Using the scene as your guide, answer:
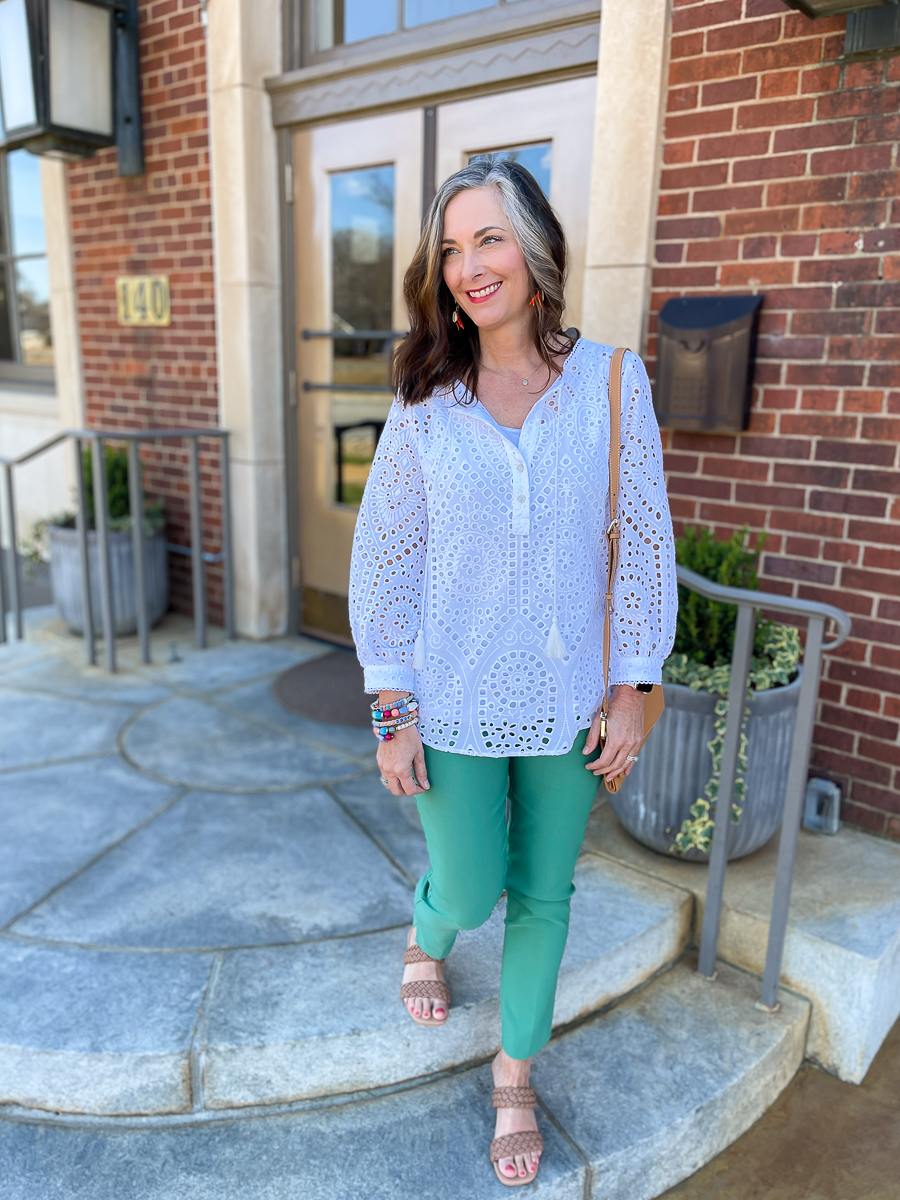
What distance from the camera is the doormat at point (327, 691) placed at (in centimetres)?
382

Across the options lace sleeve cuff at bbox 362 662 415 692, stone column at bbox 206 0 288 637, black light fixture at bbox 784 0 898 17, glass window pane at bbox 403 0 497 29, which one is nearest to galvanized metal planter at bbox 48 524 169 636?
stone column at bbox 206 0 288 637

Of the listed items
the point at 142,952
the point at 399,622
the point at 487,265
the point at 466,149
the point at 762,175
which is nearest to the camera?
the point at 487,265

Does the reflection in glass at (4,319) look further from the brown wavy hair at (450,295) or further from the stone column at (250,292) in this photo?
the brown wavy hair at (450,295)

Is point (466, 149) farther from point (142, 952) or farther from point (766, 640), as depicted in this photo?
point (142, 952)

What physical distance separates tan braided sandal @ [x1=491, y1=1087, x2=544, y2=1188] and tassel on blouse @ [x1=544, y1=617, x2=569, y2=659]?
0.94 metres

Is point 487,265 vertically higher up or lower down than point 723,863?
higher up

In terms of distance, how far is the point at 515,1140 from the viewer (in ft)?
6.01

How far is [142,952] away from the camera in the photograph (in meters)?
2.28

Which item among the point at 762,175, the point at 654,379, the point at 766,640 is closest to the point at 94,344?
the point at 654,379

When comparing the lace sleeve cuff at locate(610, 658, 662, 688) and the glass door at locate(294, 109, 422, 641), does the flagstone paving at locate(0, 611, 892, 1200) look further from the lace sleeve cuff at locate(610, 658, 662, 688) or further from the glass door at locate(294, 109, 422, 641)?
the glass door at locate(294, 109, 422, 641)

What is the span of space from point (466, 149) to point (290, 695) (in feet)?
7.85

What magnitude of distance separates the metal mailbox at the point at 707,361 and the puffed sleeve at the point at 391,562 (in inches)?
62.4

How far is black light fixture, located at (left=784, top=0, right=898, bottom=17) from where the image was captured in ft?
7.85

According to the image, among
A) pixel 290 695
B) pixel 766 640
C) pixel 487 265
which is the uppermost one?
pixel 487 265
